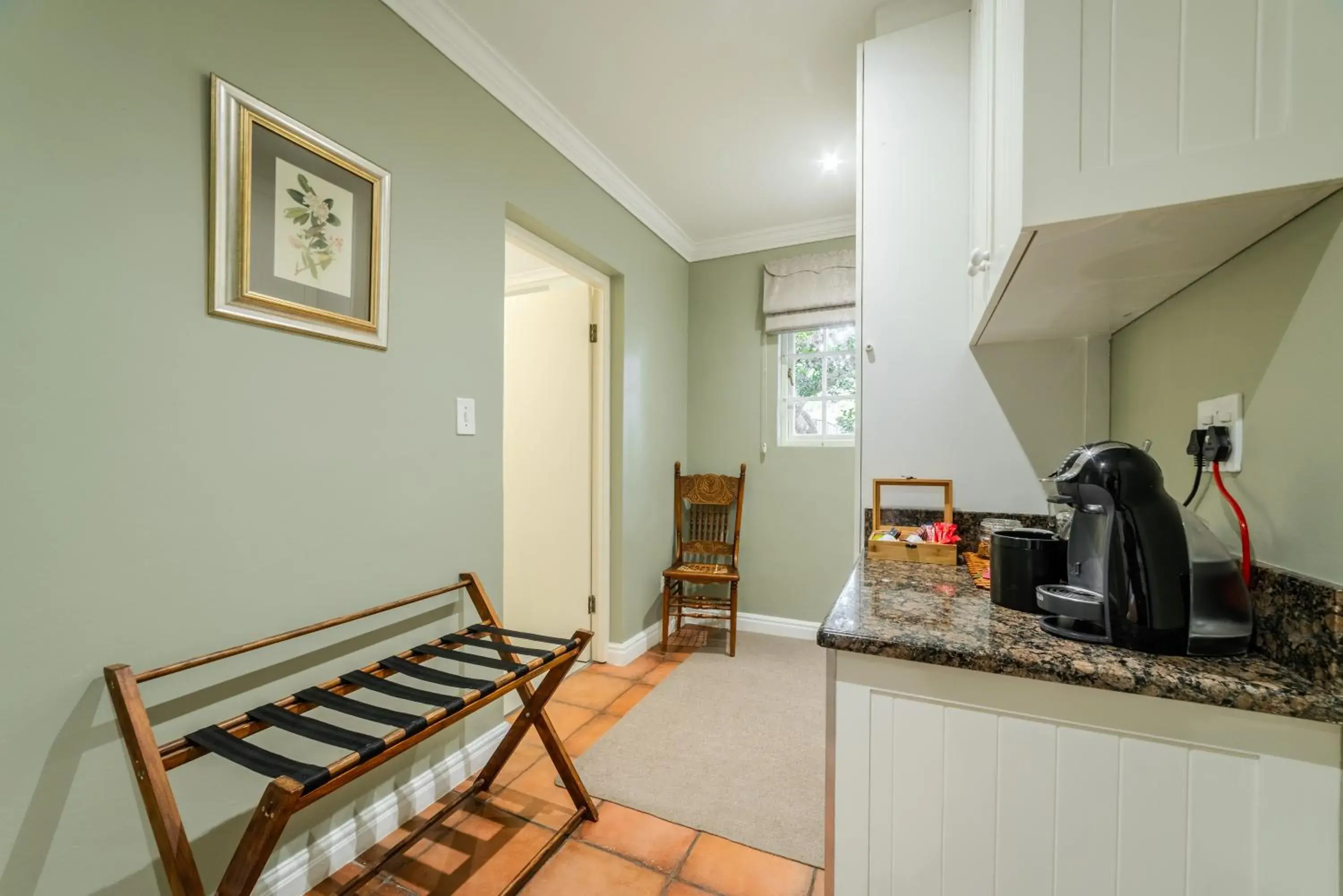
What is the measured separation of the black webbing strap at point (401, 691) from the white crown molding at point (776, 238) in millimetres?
2882

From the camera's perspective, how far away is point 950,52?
4.91 ft

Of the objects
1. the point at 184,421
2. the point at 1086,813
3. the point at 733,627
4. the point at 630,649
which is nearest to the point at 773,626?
the point at 733,627

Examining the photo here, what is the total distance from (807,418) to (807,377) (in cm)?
25

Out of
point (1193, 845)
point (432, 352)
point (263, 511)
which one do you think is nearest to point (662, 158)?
point (432, 352)

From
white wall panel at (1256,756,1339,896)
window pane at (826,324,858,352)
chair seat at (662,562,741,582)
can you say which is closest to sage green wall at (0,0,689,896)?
chair seat at (662,562,741,582)

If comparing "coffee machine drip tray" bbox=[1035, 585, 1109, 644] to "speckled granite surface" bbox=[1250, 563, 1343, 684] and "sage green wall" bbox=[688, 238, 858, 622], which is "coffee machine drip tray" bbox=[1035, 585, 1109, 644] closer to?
"speckled granite surface" bbox=[1250, 563, 1343, 684]

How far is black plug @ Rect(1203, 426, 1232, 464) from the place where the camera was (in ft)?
2.88

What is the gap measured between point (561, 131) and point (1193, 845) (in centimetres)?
260

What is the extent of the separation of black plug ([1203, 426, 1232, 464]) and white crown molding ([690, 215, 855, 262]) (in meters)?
2.31

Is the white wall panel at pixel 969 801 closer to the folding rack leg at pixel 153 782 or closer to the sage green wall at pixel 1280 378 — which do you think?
the sage green wall at pixel 1280 378

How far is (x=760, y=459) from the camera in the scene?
10.4 feet

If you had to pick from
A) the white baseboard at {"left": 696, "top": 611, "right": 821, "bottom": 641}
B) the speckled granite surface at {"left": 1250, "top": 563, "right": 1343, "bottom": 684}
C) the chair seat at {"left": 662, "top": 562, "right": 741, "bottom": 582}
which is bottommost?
the white baseboard at {"left": 696, "top": 611, "right": 821, "bottom": 641}

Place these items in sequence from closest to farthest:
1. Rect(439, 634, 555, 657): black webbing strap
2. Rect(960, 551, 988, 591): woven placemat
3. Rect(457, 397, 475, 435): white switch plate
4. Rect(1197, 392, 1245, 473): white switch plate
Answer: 1. Rect(1197, 392, 1245, 473): white switch plate
2. Rect(960, 551, 988, 591): woven placemat
3. Rect(439, 634, 555, 657): black webbing strap
4. Rect(457, 397, 475, 435): white switch plate

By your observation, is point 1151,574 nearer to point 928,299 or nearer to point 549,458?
point 928,299
